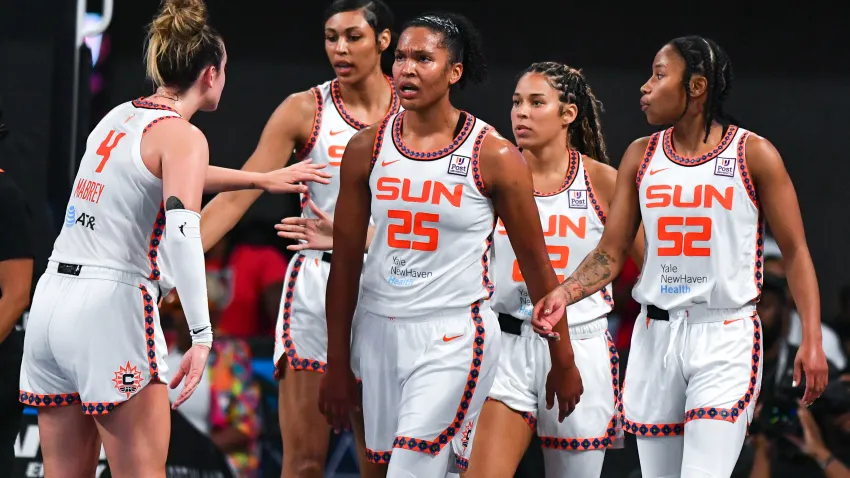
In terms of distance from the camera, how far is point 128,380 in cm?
316

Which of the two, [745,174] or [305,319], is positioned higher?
[745,174]

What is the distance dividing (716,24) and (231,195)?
3.45 m

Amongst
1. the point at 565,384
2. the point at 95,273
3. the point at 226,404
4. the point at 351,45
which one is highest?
the point at 351,45

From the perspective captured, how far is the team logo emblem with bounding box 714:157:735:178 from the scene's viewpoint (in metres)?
3.93

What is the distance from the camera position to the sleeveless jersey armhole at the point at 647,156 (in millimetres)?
4094

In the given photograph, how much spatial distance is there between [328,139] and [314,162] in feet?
0.34

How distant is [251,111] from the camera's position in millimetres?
6578

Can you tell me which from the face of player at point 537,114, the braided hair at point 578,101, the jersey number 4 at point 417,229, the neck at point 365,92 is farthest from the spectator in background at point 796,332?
the jersey number 4 at point 417,229

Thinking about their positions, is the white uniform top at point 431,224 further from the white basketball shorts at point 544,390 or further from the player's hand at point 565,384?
the white basketball shorts at point 544,390

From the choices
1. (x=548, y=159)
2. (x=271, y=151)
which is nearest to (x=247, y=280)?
(x=271, y=151)

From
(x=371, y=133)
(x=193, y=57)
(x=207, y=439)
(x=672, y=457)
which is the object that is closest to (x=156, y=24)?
(x=193, y=57)

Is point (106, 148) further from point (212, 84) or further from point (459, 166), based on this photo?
point (459, 166)

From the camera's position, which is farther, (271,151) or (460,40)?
(271,151)

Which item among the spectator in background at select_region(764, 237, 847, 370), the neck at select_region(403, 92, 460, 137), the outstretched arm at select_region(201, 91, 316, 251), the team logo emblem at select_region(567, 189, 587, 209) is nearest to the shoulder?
the neck at select_region(403, 92, 460, 137)
